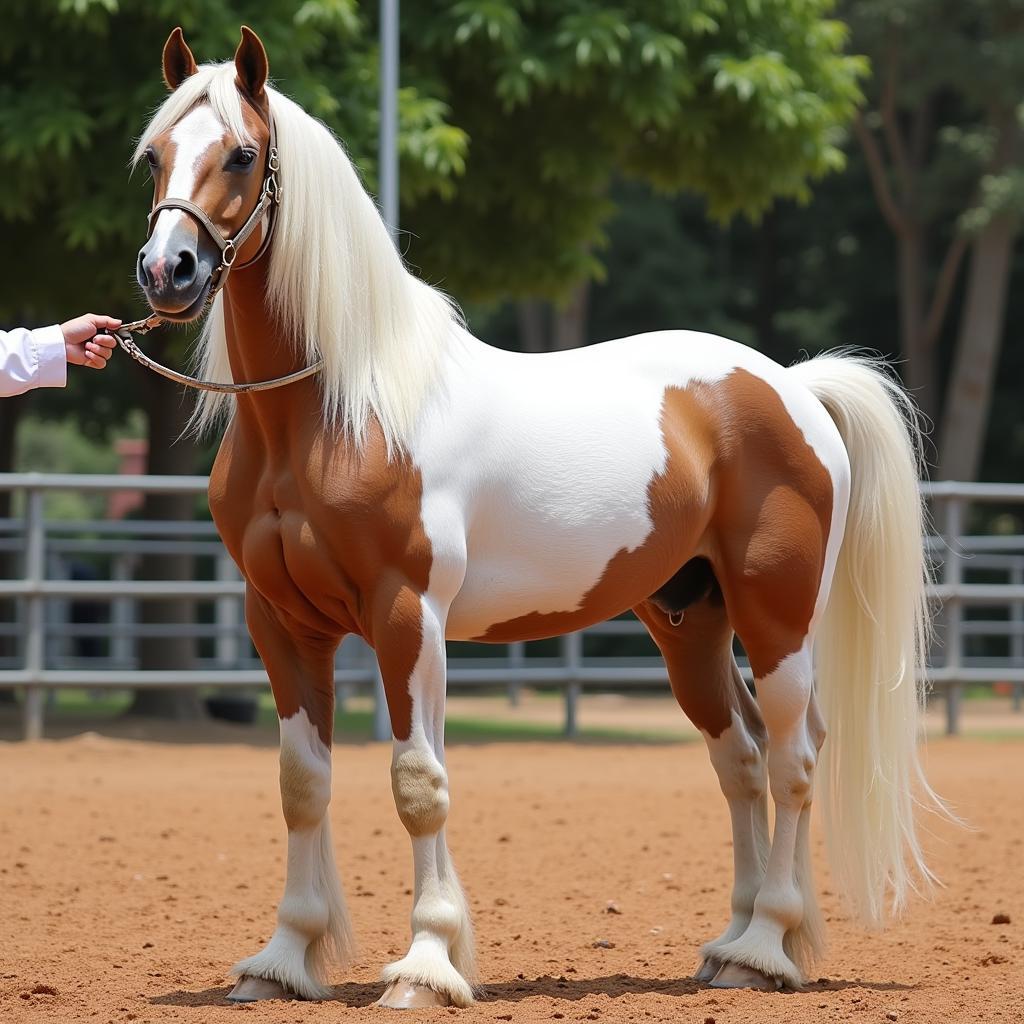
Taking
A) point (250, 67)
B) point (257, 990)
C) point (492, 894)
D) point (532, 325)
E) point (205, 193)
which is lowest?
point (492, 894)

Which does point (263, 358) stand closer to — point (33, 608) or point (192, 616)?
point (33, 608)

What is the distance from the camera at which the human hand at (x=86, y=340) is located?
404cm

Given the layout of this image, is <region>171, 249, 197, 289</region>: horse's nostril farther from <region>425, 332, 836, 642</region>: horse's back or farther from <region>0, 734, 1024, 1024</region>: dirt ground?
<region>0, 734, 1024, 1024</region>: dirt ground

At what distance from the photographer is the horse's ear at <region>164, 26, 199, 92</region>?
402 cm

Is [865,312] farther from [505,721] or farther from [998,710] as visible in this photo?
[505,721]

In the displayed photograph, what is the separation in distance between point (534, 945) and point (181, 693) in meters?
7.71

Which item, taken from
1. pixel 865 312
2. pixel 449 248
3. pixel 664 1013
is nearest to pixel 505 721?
pixel 449 248

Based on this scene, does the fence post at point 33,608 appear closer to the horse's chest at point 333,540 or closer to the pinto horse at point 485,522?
the pinto horse at point 485,522

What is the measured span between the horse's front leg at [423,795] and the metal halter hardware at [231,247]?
25.3 inches

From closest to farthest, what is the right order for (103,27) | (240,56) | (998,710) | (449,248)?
(240,56), (103,27), (449,248), (998,710)

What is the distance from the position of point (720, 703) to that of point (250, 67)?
7.51 ft

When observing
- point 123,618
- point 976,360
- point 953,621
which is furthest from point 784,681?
point 976,360

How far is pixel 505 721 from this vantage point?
14.4 m

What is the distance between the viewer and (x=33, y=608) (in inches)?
384
